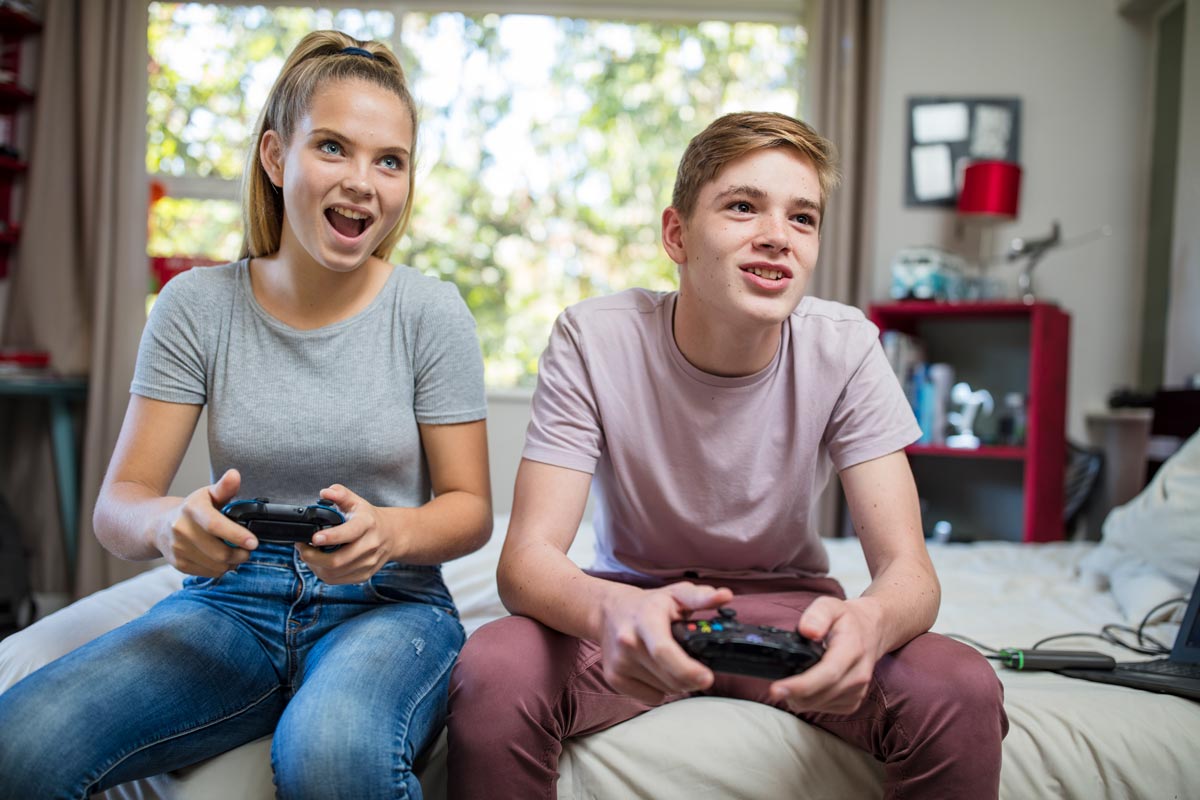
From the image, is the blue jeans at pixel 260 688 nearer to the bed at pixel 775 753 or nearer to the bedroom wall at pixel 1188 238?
the bed at pixel 775 753

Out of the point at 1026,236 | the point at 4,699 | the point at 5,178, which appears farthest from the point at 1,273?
the point at 1026,236

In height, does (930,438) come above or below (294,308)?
below

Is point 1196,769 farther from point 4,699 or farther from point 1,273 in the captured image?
point 1,273

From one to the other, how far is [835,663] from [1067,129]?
117 inches

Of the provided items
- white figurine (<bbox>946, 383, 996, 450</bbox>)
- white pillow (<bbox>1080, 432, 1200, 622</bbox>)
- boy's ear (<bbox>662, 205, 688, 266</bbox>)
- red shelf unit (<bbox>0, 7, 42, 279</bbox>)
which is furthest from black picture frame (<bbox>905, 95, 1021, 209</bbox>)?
red shelf unit (<bbox>0, 7, 42, 279</bbox>)

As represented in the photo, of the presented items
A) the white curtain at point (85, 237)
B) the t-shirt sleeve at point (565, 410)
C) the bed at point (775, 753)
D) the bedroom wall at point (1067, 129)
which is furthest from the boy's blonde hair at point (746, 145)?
the white curtain at point (85, 237)

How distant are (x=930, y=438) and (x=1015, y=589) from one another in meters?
1.23

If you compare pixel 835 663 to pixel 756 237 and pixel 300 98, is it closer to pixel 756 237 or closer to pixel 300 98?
pixel 756 237

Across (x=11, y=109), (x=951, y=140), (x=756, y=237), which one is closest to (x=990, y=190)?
(x=951, y=140)

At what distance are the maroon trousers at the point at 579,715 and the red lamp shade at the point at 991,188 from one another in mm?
2248

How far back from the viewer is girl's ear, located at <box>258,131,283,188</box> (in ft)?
3.94

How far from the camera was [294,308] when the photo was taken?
47.3 inches

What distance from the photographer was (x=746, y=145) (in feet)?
3.82

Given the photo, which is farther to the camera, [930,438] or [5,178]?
[5,178]
